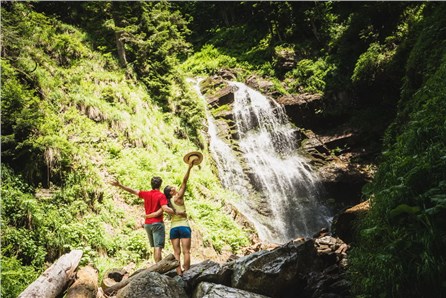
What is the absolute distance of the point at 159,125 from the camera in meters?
16.3

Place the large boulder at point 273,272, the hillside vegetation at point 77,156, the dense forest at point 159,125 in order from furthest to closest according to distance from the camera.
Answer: the hillside vegetation at point 77,156 → the large boulder at point 273,272 → the dense forest at point 159,125

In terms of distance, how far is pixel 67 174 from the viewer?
9.54m

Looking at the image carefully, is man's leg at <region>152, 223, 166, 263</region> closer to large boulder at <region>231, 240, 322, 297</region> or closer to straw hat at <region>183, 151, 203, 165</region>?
straw hat at <region>183, 151, 203, 165</region>

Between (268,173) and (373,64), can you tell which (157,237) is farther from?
(373,64)

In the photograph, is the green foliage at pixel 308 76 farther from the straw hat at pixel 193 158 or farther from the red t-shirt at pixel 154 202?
the red t-shirt at pixel 154 202

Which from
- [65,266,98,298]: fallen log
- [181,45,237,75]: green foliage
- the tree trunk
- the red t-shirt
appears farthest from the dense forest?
[181,45,237,75]: green foliage

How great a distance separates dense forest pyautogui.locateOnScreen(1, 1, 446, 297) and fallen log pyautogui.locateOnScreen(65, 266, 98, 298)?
38.8 inches

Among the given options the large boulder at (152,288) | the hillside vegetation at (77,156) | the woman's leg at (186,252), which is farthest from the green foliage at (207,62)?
the large boulder at (152,288)

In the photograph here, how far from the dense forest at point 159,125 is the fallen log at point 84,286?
0.99 meters

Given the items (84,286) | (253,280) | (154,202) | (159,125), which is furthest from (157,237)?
(159,125)

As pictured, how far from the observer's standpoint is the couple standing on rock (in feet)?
20.1

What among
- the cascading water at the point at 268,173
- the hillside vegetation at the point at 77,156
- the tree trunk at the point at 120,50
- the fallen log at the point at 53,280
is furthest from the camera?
the tree trunk at the point at 120,50

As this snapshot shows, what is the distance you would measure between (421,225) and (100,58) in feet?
54.8

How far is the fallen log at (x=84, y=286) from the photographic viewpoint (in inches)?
232
